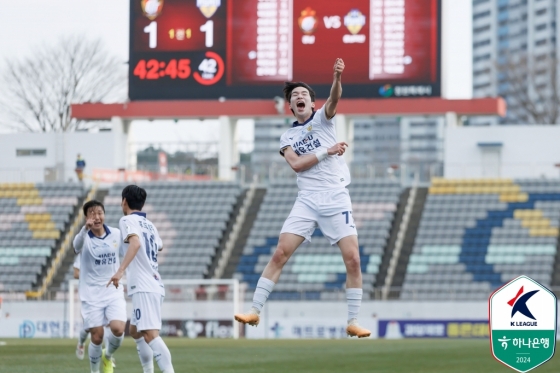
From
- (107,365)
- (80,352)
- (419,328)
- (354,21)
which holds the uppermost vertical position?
(354,21)

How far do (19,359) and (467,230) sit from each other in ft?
81.2

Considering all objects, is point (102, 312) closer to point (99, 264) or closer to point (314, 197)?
point (99, 264)

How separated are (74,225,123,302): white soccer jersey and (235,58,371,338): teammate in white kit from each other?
10.6ft

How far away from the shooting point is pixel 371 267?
39.7 m

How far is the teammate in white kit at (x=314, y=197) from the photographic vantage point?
11.9 meters

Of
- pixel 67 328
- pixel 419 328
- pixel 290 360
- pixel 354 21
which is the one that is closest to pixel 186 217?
pixel 67 328

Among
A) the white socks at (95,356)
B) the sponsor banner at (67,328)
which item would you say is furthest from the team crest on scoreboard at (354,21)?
the white socks at (95,356)

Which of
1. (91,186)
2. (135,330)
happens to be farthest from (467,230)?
(135,330)

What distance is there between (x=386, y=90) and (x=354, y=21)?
2583 millimetres

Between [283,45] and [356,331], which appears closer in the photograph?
[356,331]

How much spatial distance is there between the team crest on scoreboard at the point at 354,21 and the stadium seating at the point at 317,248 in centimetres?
686

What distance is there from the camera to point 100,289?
1484 cm

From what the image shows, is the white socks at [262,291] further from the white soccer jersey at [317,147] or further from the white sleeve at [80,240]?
the white sleeve at [80,240]

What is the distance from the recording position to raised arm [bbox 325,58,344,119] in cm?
1118
